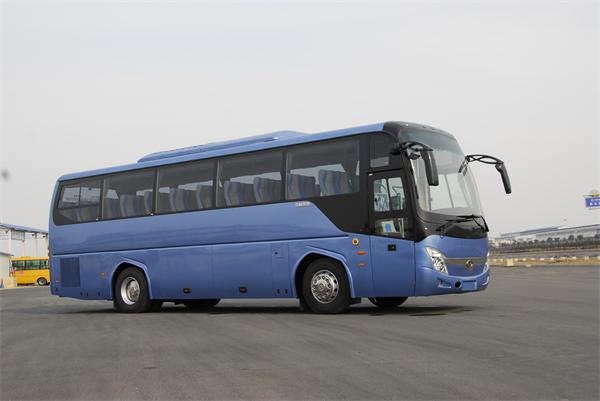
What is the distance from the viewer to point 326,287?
14.0m

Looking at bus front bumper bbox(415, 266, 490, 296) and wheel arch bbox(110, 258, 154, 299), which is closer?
bus front bumper bbox(415, 266, 490, 296)

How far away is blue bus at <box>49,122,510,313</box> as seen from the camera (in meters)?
A: 13.2

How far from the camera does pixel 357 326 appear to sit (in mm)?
11383

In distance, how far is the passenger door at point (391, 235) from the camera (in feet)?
42.7

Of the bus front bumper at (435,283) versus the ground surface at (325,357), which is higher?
the bus front bumper at (435,283)

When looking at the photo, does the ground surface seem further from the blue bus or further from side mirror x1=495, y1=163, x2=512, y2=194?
side mirror x1=495, y1=163, x2=512, y2=194

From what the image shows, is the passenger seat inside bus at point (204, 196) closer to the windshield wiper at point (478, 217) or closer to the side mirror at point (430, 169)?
the side mirror at point (430, 169)

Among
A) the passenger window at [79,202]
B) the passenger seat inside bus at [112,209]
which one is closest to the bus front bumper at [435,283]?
the passenger seat inside bus at [112,209]

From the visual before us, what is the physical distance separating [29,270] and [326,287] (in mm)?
56488

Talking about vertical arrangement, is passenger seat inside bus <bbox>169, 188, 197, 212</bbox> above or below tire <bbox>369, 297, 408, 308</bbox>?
above

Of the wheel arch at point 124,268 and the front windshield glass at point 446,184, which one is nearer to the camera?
the front windshield glass at point 446,184

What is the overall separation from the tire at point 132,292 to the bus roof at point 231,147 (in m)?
2.57

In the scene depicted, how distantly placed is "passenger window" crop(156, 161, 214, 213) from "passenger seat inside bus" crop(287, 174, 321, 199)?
7.38ft

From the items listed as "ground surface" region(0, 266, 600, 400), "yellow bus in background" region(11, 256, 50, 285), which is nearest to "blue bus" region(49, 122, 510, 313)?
"ground surface" region(0, 266, 600, 400)
